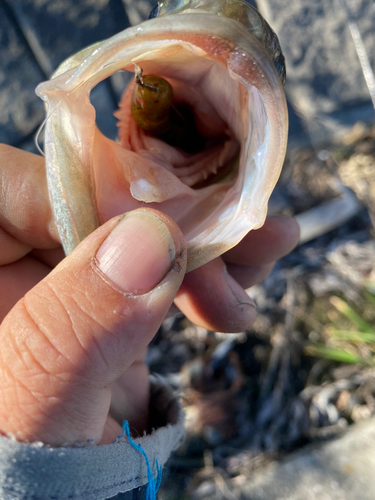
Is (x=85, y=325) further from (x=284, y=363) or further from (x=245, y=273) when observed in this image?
(x=284, y=363)

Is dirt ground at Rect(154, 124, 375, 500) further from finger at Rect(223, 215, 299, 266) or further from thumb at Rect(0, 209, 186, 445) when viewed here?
thumb at Rect(0, 209, 186, 445)

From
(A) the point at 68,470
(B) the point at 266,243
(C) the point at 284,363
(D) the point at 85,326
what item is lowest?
(C) the point at 284,363

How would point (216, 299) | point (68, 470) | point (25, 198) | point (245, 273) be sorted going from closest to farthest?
point (68, 470) < point (25, 198) < point (216, 299) < point (245, 273)

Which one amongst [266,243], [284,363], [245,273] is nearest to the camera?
[266,243]

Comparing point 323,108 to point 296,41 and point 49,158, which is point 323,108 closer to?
point 296,41

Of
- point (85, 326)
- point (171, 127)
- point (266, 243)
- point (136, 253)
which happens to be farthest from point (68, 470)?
point (266, 243)

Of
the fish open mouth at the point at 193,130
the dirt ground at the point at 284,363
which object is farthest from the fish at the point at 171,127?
the dirt ground at the point at 284,363

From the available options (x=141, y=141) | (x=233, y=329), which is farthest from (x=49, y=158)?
(x=233, y=329)
